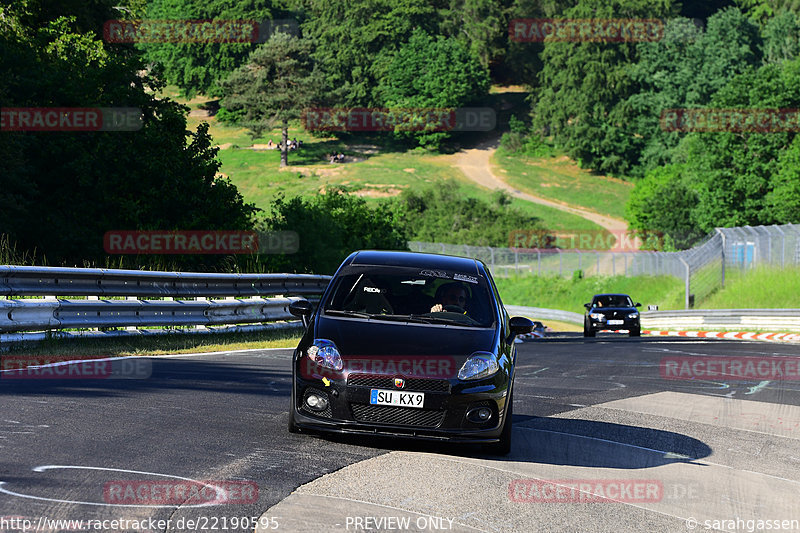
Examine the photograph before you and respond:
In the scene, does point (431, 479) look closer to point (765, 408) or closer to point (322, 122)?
point (765, 408)

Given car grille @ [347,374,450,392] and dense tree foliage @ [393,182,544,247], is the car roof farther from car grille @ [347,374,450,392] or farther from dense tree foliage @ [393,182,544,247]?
dense tree foliage @ [393,182,544,247]

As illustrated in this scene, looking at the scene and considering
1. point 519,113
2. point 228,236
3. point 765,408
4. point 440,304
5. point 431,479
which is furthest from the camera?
point 519,113

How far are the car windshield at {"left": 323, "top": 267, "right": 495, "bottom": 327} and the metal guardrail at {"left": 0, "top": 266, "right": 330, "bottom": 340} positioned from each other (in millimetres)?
6034

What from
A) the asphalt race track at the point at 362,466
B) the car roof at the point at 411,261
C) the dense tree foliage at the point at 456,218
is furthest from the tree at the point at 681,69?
the car roof at the point at 411,261

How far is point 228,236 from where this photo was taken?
1172 inches

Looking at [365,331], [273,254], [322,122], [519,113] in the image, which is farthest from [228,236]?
[519,113]

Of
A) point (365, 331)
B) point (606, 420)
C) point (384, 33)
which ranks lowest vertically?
point (606, 420)

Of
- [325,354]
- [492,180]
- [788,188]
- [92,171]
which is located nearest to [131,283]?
[325,354]

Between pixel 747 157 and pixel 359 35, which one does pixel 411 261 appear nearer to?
pixel 747 157

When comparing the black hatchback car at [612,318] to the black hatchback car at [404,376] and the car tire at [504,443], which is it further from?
the car tire at [504,443]

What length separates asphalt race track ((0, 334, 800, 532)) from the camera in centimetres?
612

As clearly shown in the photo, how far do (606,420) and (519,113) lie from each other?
131 metres

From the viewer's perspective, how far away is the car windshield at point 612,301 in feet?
112

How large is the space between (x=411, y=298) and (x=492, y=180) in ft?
343
